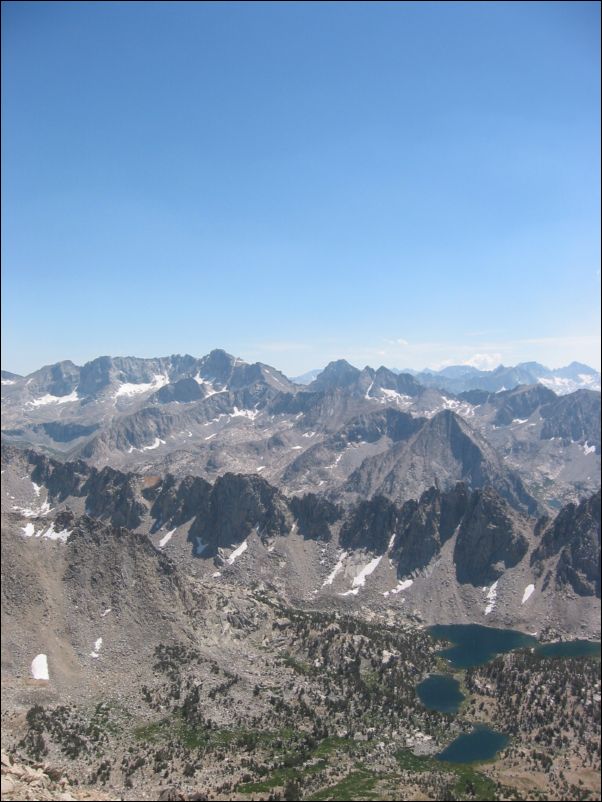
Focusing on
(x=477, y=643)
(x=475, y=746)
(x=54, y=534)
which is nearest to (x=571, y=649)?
(x=477, y=643)

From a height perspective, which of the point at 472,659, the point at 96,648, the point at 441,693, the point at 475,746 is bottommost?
the point at 472,659

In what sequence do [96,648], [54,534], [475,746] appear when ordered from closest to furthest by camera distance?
1. [475,746]
2. [96,648]
3. [54,534]

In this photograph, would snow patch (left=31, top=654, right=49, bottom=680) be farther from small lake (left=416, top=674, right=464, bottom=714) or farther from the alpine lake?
small lake (left=416, top=674, right=464, bottom=714)

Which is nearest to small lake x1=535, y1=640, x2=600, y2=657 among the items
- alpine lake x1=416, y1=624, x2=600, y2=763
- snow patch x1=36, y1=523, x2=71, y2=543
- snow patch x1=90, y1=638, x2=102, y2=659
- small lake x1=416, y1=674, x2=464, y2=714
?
alpine lake x1=416, y1=624, x2=600, y2=763

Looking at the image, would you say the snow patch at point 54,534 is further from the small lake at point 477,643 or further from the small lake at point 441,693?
the small lake at point 477,643

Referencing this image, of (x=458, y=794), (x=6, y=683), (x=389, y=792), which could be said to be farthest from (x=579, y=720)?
(x=6, y=683)

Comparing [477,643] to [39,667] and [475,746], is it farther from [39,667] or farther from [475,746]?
[39,667]

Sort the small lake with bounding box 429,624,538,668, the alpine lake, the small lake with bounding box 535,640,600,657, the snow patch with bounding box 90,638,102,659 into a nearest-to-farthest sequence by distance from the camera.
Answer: the alpine lake, the snow patch with bounding box 90,638,102,659, the small lake with bounding box 535,640,600,657, the small lake with bounding box 429,624,538,668
